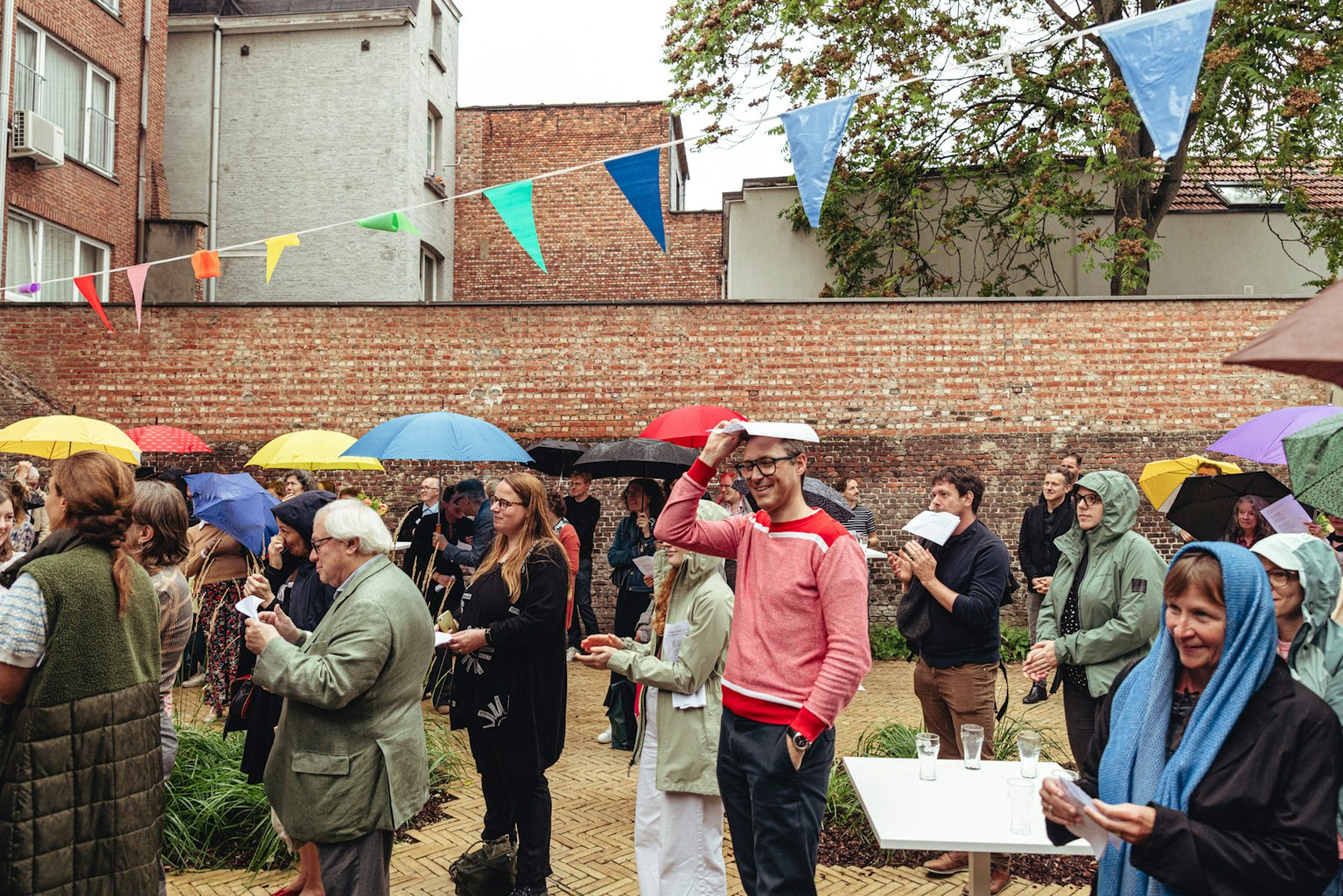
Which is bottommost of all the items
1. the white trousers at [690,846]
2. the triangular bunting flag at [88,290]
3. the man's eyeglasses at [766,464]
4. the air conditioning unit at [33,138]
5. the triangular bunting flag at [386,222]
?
the white trousers at [690,846]

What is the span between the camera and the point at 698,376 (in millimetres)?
11719

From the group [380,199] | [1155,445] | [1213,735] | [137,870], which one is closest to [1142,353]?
[1155,445]

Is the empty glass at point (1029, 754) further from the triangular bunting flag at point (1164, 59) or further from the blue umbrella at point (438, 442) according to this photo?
the blue umbrella at point (438, 442)

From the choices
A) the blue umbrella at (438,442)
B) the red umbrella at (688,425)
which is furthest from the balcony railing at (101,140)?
the red umbrella at (688,425)

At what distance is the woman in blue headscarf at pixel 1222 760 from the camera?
2094mm

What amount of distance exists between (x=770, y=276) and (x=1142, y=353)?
20.1ft

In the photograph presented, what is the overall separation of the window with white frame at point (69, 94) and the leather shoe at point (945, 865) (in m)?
15.1

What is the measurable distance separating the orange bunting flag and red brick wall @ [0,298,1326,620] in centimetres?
159

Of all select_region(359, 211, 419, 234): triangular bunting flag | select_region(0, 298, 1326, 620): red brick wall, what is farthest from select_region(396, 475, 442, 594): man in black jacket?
select_region(0, 298, 1326, 620): red brick wall

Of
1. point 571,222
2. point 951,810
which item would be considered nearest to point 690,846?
point 951,810

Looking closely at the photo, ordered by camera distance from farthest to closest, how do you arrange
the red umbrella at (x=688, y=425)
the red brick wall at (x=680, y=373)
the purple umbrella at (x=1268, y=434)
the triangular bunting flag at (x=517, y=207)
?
the red brick wall at (x=680, y=373)
the red umbrella at (x=688, y=425)
the triangular bunting flag at (x=517, y=207)
the purple umbrella at (x=1268, y=434)

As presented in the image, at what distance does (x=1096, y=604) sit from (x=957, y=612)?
2.14 ft

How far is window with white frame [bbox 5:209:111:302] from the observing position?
13.7 meters

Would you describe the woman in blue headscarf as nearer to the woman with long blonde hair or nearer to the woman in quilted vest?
the woman with long blonde hair
